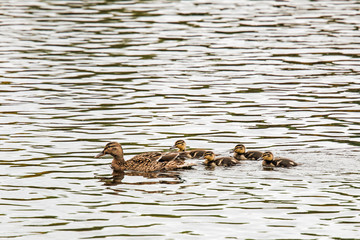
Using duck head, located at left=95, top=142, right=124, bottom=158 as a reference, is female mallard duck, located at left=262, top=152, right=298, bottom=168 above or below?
below

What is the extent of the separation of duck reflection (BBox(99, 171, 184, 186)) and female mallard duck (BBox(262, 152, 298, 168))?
1527mm

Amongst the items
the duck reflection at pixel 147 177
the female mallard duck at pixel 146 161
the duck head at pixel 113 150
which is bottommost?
the duck reflection at pixel 147 177

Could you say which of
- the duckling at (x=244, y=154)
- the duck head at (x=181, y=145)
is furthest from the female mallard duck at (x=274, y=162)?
the duck head at (x=181, y=145)

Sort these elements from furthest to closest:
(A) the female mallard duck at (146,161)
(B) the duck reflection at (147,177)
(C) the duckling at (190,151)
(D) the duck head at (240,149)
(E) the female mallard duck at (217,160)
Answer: (C) the duckling at (190,151), (D) the duck head at (240,149), (A) the female mallard duck at (146,161), (E) the female mallard duck at (217,160), (B) the duck reflection at (147,177)

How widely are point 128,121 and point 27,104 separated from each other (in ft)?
10.4

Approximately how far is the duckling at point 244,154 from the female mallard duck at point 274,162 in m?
0.46

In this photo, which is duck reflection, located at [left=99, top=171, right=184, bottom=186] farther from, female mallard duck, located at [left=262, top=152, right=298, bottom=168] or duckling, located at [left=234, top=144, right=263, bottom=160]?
female mallard duck, located at [left=262, top=152, right=298, bottom=168]

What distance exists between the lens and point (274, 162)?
15.8 meters

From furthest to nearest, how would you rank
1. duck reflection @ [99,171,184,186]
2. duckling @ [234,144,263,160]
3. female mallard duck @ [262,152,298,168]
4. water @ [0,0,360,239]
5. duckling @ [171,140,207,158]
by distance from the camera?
duckling @ [171,140,207,158] < duckling @ [234,144,263,160] < female mallard duck @ [262,152,298,168] < duck reflection @ [99,171,184,186] < water @ [0,0,360,239]


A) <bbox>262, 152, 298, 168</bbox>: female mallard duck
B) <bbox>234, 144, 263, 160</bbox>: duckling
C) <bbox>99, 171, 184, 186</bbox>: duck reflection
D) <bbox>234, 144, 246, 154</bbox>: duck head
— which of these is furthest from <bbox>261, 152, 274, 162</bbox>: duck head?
<bbox>99, 171, 184, 186</bbox>: duck reflection

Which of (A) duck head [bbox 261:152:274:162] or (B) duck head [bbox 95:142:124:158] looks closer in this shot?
(A) duck head [bbox 261:152:274:162]

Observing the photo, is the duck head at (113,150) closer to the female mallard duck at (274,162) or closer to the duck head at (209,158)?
the duck head at (209,158)

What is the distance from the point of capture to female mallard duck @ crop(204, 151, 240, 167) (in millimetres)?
16062

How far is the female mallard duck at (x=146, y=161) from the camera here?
53.1 ft
